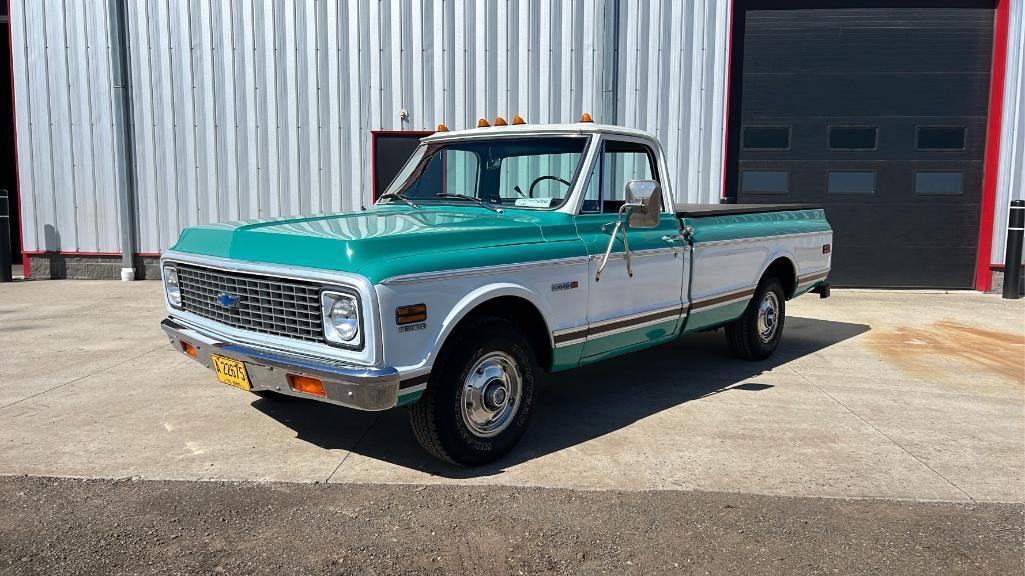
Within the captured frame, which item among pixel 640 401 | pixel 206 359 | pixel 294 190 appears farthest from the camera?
pixel 294 190

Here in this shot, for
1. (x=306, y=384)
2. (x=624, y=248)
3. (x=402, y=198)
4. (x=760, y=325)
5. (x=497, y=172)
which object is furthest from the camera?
(x=760, y=325)

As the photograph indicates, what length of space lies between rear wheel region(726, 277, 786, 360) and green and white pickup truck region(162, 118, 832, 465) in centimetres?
59

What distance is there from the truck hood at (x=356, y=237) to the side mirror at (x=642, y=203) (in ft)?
1.94

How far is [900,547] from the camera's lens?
3.19 meters

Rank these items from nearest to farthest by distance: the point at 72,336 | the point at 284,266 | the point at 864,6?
the point at 284,266 → the point at 72,336 → the point at 864,6

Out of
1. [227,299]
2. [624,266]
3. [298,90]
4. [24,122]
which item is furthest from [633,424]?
[24,122]

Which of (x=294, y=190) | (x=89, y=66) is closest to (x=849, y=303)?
(x=294, y=190)

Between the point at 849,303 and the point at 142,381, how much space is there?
333 inches

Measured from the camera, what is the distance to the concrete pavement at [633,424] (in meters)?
3.96

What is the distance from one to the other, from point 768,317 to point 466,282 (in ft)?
12.7

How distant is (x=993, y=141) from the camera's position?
419 inches

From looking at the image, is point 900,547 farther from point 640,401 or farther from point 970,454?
point 640,401

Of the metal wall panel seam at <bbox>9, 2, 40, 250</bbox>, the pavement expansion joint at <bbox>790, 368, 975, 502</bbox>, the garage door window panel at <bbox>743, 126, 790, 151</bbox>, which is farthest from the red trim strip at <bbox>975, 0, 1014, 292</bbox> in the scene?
the metal wall panel seam at <bbox>9, 2, 40, 250</bbox>

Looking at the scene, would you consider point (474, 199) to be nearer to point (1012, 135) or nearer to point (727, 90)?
point (727, 90)
